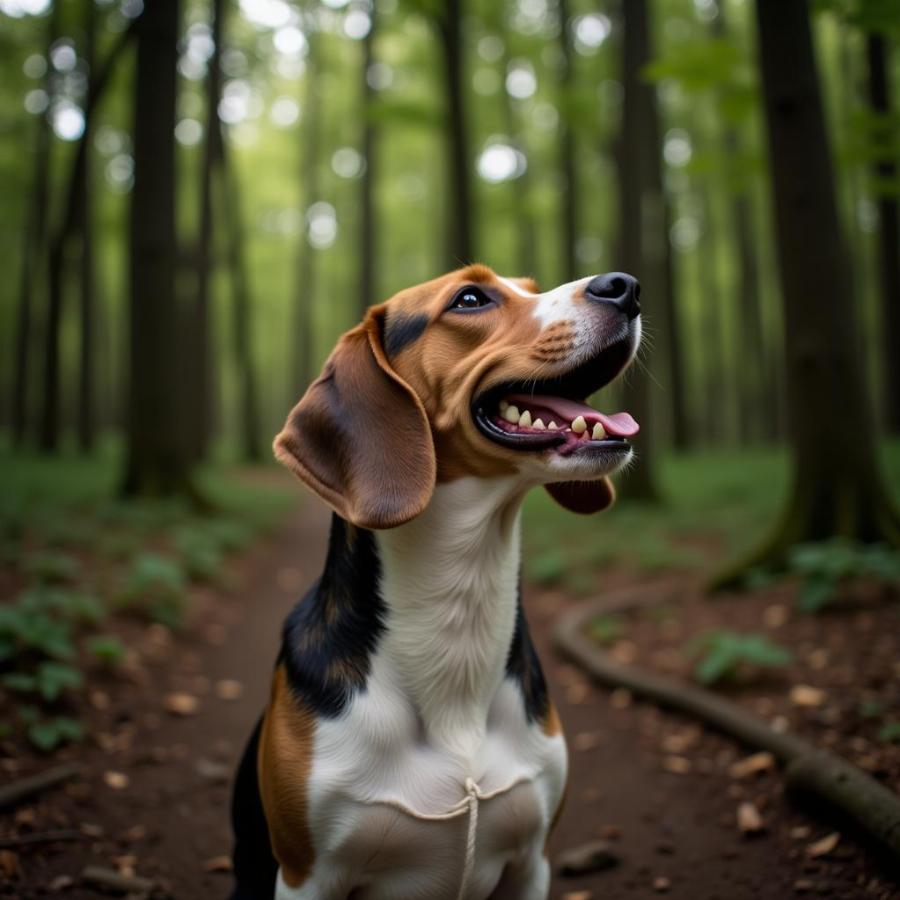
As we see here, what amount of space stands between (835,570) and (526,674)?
3.74 m

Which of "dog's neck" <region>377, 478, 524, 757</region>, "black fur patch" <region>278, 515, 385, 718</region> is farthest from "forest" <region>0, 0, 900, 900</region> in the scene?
"black fur patch" <region>278, 515, 385, 718</region>

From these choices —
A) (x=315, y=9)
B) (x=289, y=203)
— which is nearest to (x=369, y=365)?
(x=315, y=9)

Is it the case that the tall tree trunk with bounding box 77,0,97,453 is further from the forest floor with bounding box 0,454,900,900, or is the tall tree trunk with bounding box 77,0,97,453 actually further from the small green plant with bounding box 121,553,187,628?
the forest floor with bounding box 0,454,900,900

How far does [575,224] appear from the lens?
661 inches

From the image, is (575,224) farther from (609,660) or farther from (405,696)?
(405,696)

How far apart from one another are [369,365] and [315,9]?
72.2ft

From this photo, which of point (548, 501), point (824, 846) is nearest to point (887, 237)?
point (548, 501)

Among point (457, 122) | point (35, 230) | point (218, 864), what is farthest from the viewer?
point (35, 230)

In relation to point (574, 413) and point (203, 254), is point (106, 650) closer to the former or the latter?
point (574, 413)

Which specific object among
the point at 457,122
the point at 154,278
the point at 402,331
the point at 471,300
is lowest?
the point at 402,331

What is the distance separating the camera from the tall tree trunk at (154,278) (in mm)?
10391

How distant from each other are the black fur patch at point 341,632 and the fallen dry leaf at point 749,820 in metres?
2.45

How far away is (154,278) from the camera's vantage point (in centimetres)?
1059

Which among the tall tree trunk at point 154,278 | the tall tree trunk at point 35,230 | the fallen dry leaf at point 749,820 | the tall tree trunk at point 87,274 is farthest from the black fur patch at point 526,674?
the tall tree trunk at point 35,230
